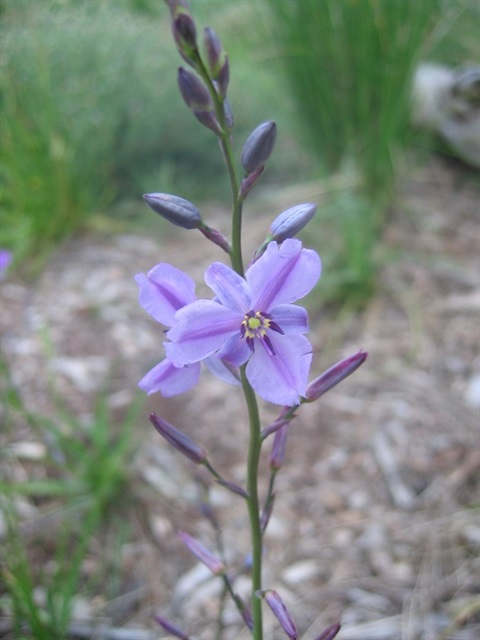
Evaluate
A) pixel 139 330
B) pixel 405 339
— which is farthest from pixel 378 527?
pixel 139 330

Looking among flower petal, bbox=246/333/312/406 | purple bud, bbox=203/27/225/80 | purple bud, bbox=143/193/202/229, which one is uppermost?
purple bud, bbox=203/27/225/80

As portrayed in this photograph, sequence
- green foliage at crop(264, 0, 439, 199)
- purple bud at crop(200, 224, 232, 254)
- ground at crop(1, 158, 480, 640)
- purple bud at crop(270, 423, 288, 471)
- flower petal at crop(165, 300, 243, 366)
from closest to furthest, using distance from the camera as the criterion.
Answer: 1. flower petal at crop(165, 300, 243, 366)
2. purple bud at crop(200, 224, 232, 254)
3. purple bud at crop(270, 423, 288, 471)
4. ground at crop(1, 158, 480, 640)
5. green foliage at crop(264, 0, 439, 199)

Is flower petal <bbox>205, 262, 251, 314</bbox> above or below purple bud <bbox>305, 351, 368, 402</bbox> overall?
above

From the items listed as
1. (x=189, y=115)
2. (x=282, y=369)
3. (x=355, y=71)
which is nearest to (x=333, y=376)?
(x=282, y=369)

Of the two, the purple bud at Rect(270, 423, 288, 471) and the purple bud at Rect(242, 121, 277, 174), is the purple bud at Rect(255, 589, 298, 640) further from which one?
the purple bud at Rect(242, 121, 277, 174)

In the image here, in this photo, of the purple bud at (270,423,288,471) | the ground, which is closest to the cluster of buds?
the purple bud at (270,423,288,471)

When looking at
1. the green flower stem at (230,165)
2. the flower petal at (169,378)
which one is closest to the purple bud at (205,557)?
the flower petal at (169,378)

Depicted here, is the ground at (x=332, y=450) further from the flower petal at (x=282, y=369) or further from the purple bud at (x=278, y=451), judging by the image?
the flower petal at (x=282, y=369)
